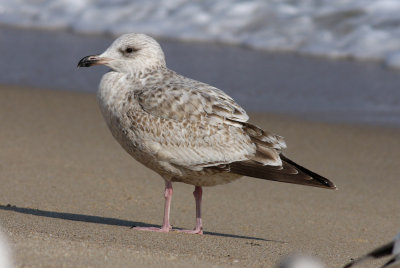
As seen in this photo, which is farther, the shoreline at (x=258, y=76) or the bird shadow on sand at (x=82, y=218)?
the shoreline at (x=258, y=76)

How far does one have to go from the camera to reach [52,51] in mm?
12281

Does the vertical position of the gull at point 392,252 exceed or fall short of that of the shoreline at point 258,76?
it falls short

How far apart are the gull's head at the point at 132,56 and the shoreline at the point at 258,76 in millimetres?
3620

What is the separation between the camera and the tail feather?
5402 mm

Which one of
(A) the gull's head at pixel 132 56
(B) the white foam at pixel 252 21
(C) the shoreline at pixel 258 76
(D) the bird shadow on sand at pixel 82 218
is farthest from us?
(B) the white foam at pixel 252 21

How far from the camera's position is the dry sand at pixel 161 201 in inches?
177

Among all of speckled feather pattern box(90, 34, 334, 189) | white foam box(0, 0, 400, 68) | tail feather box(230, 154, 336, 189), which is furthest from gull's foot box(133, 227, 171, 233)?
white foam box(0, 0, 400, 68)

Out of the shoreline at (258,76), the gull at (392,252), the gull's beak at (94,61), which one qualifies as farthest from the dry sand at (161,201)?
the gull's beak at (94,61)

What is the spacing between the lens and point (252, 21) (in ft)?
46.1

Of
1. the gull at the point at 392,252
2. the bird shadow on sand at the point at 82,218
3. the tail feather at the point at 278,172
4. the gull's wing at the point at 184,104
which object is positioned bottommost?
the gull at the point at 392,252

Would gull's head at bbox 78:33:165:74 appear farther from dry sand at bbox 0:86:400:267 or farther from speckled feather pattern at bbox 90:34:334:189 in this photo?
dry sand at bbox 0:86:400:267

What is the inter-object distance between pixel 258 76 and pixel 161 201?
4.82 m

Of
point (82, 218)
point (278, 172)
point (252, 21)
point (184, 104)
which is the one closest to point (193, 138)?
point (184, 104)

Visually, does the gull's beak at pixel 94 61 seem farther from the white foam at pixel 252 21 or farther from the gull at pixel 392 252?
the white foam at pixel 252 21
